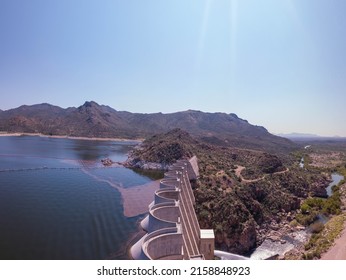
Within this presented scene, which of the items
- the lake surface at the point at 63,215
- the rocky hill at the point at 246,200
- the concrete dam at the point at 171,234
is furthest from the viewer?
the rocky hill at the point at 246,200

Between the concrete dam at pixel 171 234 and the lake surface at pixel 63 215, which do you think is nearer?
the concrete dam at pixel 171 234

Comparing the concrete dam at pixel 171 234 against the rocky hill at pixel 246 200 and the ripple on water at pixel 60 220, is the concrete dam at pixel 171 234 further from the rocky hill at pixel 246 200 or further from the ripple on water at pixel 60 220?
the rocky hill at pixel 246 200

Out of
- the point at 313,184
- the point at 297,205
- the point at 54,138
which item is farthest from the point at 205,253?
the point at 54,138

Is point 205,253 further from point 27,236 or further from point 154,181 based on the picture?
point 154,181

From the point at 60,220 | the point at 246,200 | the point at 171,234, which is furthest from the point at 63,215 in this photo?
the point at 246,200

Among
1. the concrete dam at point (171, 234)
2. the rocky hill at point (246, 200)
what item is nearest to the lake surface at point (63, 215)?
the concrete dam at point (171, 234)

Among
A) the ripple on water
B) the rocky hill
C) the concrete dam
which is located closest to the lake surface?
the ripple on water

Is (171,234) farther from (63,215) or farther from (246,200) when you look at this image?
(246,200)
